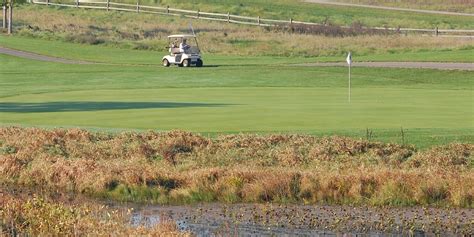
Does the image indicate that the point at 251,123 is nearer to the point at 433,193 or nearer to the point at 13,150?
the point at 13,150

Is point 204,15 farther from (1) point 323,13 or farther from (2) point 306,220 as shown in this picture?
(2) point 306,220

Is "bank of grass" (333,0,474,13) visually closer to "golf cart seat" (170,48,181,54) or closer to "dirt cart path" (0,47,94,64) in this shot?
"dirt cart path" (0,47,94,64)

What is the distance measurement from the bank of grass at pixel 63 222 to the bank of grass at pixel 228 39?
4467 cm

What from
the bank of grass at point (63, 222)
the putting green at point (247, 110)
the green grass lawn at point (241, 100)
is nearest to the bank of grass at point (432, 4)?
the green grass lawn at point (241, 100)

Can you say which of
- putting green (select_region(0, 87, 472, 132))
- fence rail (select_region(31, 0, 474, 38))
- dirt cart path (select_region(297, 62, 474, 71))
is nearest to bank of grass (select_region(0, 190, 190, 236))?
putting green (select_region(0, 87, 472, 132))

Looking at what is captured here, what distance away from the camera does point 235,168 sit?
2248cm

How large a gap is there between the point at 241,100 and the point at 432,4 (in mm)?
82805

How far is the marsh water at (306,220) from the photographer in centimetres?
1712

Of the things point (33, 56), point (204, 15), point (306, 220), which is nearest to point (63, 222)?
point (306, 220)

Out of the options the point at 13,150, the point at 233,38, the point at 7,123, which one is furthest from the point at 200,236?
the point at 233,38

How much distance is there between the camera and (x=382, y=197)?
2000cm

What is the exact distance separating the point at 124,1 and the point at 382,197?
93788 mm

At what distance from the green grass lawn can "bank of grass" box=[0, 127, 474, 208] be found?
6.15ft

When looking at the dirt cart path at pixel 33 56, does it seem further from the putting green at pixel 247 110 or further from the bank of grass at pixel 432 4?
the bank of grass at pixel 432 4
